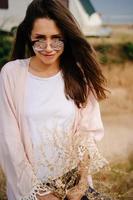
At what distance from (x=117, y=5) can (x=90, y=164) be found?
386 centimetres

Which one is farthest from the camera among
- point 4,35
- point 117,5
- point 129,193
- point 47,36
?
point 4,35

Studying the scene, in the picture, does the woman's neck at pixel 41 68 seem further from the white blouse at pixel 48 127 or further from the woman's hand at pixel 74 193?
the woman's hand at pixel 74 193

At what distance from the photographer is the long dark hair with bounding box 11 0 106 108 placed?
1851mm

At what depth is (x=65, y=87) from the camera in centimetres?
188

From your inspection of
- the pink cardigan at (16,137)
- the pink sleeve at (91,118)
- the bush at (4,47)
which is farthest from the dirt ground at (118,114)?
the pink cardigan at (16,137)

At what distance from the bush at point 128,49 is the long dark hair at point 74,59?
15.0 ft

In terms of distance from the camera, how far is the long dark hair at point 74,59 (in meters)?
1.85

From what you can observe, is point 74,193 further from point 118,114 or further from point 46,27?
point 118,114

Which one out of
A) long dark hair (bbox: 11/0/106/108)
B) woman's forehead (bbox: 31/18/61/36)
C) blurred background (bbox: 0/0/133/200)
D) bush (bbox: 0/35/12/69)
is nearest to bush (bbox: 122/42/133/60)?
blurred background (bbox: 0/0/133/200)

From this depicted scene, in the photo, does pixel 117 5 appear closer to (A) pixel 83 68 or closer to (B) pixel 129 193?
(B) pixel 129 193

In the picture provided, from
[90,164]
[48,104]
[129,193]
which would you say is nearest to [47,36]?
[48,104]

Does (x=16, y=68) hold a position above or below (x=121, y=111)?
above

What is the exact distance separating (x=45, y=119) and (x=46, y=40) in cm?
23

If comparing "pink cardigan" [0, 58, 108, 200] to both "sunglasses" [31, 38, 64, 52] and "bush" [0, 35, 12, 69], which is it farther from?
"bush" [0, 35, 12, 69]
